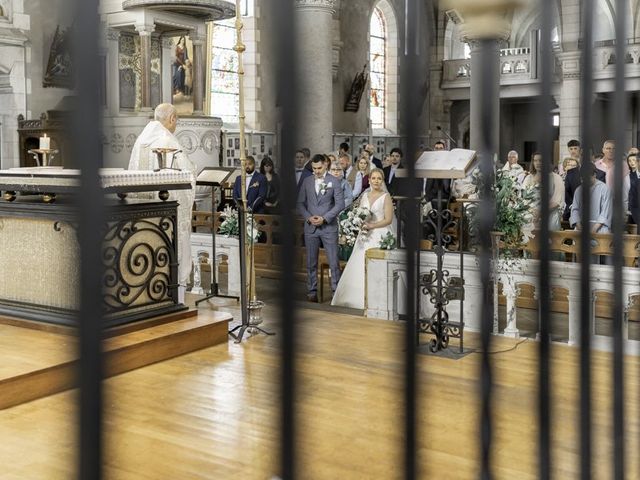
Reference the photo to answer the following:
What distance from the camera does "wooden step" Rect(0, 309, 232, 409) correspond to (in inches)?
199

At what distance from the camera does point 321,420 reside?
4715 millimetres

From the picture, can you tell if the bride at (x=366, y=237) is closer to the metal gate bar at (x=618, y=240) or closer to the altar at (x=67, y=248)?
the altar at (x=67, y=248)

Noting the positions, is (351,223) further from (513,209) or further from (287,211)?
(287,211)

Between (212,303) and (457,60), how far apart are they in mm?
16838

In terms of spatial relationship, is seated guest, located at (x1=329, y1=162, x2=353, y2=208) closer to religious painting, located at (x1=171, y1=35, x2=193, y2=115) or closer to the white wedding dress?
the white wedding dress

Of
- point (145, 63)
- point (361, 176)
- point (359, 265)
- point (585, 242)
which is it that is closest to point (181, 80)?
point (145, 63)

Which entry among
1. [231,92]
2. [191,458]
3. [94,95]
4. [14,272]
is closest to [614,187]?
[94,95]

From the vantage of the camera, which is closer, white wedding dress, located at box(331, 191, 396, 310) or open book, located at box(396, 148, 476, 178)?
open book, located at box(396, 148, 476, 178)

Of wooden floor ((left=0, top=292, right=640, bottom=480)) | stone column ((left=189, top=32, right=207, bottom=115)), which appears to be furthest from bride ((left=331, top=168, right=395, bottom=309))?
stone column ((left=189, top=32, right=207, bottom=115))

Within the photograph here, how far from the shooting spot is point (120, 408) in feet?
16.1

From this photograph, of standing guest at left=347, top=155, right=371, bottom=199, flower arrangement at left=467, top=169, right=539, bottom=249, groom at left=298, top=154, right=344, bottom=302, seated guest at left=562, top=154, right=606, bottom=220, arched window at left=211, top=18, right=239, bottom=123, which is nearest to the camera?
flower arrangement at left=467, top=169, right=539, bottom=249

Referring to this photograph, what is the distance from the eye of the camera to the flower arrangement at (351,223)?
845 cm

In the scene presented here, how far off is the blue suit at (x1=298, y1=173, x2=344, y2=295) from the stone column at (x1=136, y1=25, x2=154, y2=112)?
641 cm

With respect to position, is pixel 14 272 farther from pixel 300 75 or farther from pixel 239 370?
pixel 300 75
